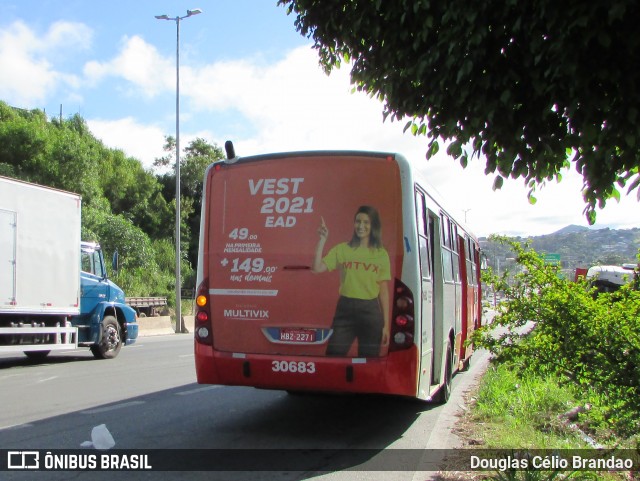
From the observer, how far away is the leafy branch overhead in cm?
360

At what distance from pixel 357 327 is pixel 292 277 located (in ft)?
2.72

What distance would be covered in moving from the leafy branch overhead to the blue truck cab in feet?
35.6

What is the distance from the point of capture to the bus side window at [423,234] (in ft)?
21.7

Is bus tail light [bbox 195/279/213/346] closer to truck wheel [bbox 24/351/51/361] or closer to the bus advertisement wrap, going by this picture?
the bus advertisement wrap

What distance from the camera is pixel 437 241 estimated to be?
8.03m

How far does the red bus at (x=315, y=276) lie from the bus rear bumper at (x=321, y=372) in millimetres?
11

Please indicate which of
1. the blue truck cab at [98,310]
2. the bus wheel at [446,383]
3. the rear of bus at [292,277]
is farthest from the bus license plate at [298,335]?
the blue truck cab at [98,310]

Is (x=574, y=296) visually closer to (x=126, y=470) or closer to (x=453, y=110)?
(x=453, y=110)

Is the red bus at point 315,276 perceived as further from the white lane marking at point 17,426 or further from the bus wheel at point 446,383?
the white lane marking at point 17,426

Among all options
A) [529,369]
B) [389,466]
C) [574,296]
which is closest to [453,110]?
[574,296]

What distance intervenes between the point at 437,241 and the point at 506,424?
7.59ft

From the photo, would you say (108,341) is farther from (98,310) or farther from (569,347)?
(569,347)

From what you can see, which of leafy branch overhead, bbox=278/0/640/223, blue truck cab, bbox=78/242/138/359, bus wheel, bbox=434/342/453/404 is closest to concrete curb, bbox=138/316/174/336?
blue truck cab, bbox=78/242/138/359

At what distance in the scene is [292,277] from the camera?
6.36 m
